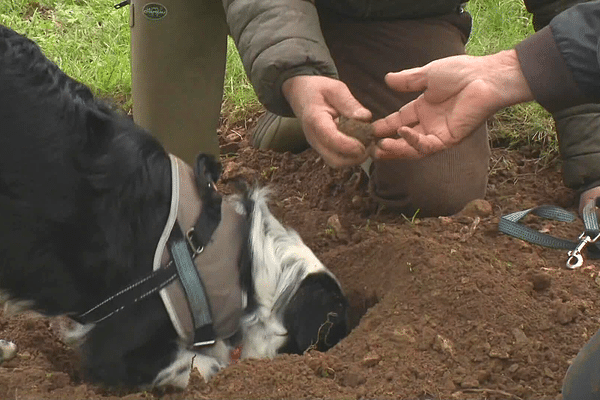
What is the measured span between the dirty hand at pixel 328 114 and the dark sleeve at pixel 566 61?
46 cm

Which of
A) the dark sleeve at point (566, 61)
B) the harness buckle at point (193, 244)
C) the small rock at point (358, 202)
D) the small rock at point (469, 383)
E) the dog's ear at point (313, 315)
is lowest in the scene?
the small rock at point (358, 202)

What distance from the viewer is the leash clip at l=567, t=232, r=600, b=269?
2.73 m

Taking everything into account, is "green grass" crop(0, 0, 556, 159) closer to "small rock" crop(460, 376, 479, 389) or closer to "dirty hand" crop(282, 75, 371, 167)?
"dirty hand" crop(282, 75, 371, 167)

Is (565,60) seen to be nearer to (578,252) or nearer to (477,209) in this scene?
(578,252)

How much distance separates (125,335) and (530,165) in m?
2.06

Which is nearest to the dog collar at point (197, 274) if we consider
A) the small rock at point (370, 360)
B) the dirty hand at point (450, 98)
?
the small rock at point (370, 360)

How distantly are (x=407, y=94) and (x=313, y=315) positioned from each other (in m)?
1.43

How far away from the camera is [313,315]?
2225 mm

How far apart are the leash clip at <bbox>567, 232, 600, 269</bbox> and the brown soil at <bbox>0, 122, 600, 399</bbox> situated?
0.03 m

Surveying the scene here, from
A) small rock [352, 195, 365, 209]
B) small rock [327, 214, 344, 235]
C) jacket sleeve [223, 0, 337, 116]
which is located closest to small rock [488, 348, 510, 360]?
small rock [327, 214, 344, 235]

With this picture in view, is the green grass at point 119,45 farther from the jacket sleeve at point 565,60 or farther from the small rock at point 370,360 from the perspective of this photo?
the small rock at point 370,360

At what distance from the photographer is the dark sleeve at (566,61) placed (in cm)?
230

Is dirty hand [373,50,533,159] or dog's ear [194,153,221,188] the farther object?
dirty hand [373,50,533,159]

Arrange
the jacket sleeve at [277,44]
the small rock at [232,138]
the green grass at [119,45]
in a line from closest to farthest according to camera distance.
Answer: the jacket sleeve at [277,44], the green grass at [119,45], the small rock at [232,138]
